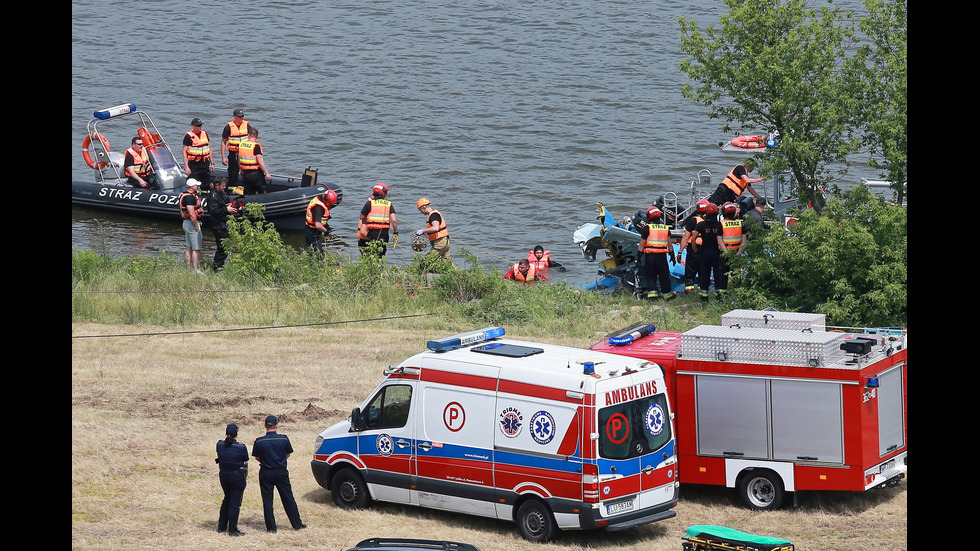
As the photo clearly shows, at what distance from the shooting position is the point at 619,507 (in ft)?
36.9

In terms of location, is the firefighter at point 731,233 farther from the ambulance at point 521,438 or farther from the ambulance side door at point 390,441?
the ambulance side door at point 390,441

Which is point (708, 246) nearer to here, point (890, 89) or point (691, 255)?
point (691, 255)

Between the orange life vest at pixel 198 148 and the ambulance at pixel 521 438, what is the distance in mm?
A: 16553

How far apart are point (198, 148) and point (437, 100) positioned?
499 inches

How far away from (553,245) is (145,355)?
43.0 ft

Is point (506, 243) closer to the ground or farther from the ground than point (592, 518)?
farther from the ground

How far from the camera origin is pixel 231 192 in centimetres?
2761

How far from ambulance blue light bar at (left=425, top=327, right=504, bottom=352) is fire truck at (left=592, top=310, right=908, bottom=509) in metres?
1.63

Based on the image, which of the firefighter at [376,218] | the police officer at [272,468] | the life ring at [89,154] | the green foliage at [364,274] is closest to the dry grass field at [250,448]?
the police officer at [272,468]

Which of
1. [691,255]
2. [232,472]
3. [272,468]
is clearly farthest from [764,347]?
[691,255]

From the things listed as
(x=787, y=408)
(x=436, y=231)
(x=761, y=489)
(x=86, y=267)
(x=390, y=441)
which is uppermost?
(x=436, y=231)

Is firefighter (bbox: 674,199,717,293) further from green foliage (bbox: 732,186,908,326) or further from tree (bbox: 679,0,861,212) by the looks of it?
green foliage (bbox: 732,186,908,326)

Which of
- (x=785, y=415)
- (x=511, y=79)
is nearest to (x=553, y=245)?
(x=511, y=79)
